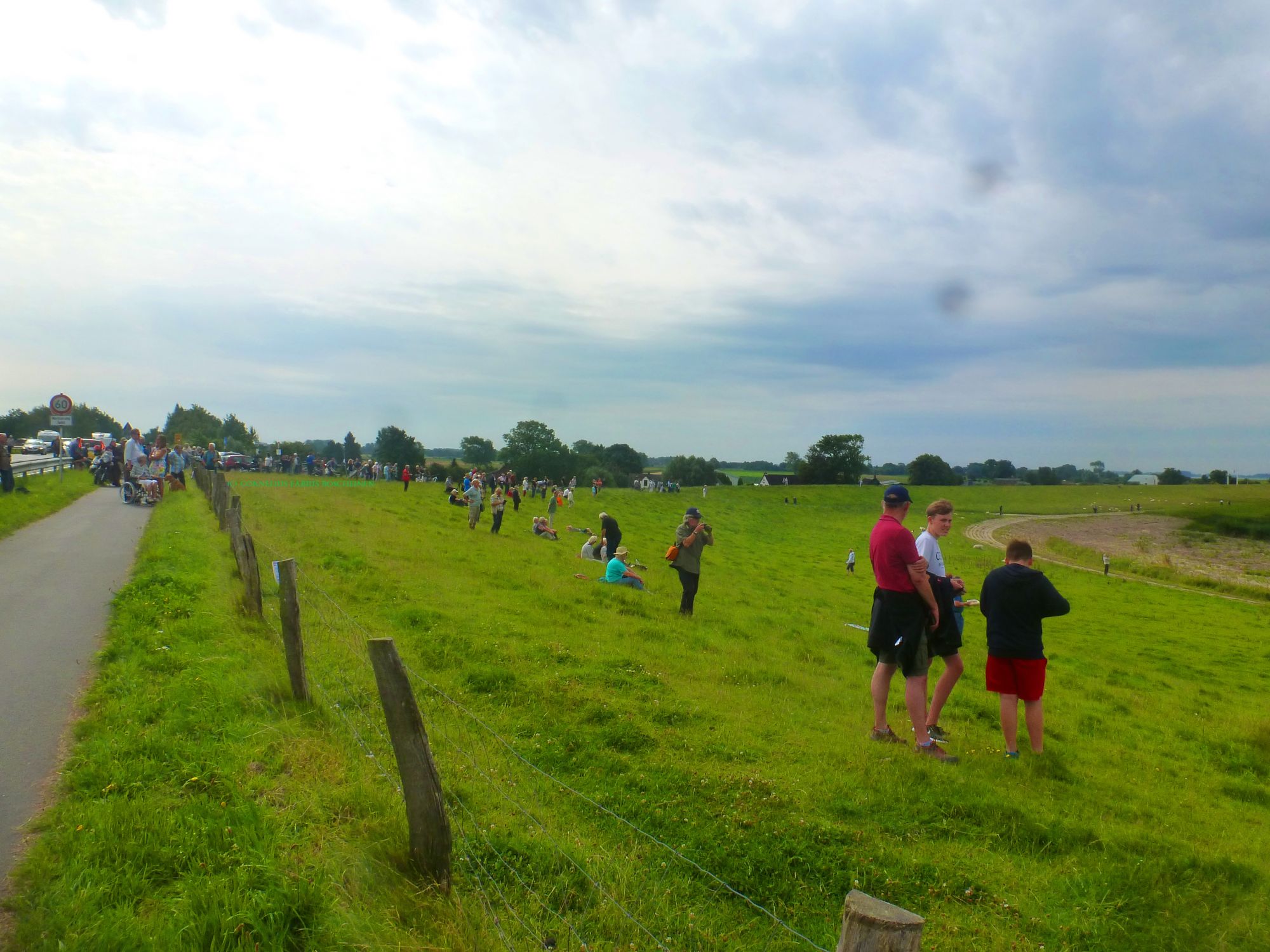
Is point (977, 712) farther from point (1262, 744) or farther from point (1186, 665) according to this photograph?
point (1186, 665)

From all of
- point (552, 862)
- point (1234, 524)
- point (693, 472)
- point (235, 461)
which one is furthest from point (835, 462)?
point (552, 862)

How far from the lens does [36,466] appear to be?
96.4 ft

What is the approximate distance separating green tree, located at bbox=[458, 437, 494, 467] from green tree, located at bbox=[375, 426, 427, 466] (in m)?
31.0

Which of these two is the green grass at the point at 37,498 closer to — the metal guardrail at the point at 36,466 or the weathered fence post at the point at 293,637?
the metal guardrail at the point at 36,466

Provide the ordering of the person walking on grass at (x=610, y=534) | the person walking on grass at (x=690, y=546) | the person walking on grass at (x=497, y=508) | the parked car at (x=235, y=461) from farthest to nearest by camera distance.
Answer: the parked car at (x=235, y=461) → the person walking on grass at (x=497, y=508) → the person walking on grass at (x=610, y=534) → the person walking on grass at (x=690, y=546)

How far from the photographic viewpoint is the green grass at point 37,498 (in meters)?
17.4

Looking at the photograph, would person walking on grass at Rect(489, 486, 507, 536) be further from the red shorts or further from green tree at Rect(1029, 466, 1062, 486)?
green tree at Rect(1029, 466, 1062, 486)

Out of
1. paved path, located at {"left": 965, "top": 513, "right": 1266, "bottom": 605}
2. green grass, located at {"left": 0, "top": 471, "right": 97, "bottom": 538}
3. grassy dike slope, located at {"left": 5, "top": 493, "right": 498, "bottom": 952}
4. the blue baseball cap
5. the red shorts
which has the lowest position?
paved path, located at {"left": 965, "top": 513, "right": 1266, "bottom": 605}

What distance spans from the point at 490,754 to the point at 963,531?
71.4 metres

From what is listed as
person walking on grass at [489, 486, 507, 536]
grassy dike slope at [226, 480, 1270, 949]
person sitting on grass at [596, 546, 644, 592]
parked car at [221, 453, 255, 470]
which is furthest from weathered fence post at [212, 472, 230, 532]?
parked car at [221, 453, 255, 470]

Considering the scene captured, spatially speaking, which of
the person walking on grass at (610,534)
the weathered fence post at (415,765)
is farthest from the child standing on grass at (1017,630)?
the person walking on grass at (610,534)

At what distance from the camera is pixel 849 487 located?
105 m

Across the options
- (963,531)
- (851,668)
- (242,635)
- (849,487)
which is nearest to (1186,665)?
(851,668)

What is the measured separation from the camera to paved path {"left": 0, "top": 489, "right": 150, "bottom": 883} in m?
5.29
